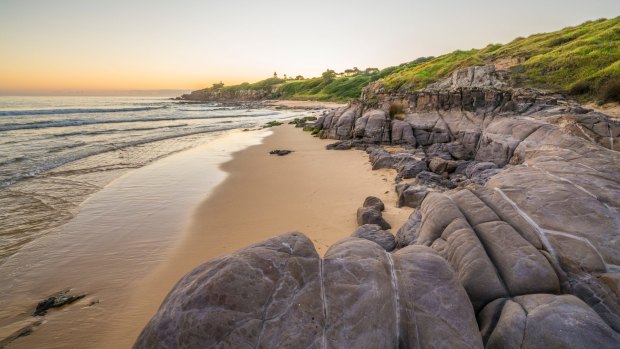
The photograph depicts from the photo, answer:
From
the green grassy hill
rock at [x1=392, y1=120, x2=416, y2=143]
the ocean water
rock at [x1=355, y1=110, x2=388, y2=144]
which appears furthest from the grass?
the ocean water

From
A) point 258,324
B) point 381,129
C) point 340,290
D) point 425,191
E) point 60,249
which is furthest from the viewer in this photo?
point 381,129

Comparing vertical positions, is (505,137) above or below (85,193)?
above

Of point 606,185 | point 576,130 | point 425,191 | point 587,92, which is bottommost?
point 425,191

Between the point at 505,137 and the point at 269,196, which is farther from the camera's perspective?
the point at 505,137

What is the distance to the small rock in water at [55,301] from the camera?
554 centimetres

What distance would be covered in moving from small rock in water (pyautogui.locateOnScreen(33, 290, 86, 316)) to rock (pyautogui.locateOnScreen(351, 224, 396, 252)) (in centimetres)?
591

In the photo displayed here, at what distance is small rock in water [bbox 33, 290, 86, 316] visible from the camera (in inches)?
218

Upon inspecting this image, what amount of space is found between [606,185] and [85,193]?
1563 cm

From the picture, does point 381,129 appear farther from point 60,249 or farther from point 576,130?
point 60,249

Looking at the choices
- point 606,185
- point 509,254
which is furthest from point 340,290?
point 606,185

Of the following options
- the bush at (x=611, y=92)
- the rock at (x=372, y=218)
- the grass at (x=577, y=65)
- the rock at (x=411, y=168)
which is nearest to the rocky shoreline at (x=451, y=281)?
the rock at (x=372, y=218)

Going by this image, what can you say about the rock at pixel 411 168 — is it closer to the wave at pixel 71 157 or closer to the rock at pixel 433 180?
the rock at pixel 433 180

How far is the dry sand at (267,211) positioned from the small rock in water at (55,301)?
1.12m

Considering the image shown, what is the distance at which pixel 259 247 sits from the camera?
359cm
